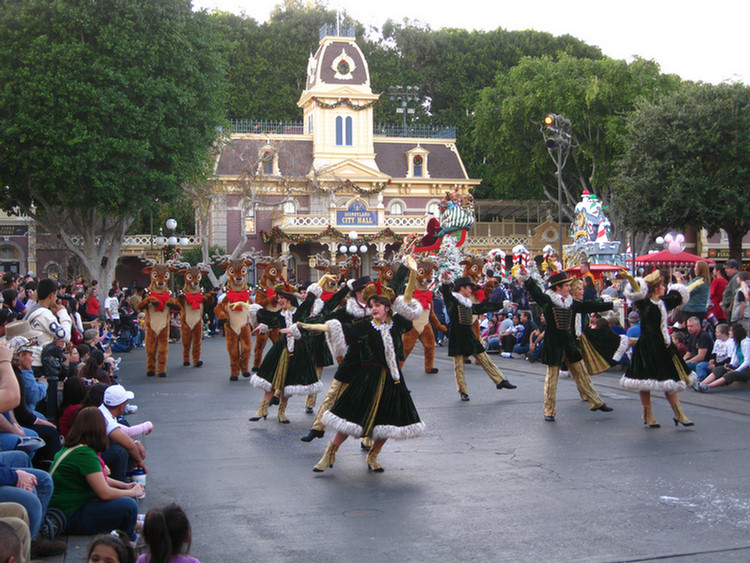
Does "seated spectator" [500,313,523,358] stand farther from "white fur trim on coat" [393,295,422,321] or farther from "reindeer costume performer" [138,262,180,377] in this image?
"white fur trim on coat" [393,295,422,321]

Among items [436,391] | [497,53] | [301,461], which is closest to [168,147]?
[436,391]

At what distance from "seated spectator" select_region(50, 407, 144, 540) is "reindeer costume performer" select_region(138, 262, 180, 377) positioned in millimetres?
10135

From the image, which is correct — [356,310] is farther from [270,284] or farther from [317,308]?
[270,284]

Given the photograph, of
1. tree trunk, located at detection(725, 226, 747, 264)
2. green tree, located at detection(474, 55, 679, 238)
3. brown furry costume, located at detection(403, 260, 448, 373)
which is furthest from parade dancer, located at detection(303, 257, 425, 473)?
green tree, located at detection(474, 55, 679, 238)

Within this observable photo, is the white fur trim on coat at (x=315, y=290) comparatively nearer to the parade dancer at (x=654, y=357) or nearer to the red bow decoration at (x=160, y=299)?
the parade dancer at (x=654, y=357)

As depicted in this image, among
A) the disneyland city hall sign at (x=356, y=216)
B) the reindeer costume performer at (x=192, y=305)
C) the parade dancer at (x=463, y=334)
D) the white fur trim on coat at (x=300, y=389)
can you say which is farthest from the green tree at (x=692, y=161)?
the white fur trim on coat at (x=300, y=389)

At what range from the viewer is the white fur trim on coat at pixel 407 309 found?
810 cm

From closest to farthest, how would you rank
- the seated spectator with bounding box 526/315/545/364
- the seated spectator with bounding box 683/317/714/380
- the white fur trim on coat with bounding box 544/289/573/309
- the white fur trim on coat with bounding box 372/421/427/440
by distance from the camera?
1. the white fur trim on coat with bounding box 372/421/427/440
2. the white fur trim on coat with bounding box 544/289/573/309
3. the seated spectator with bounding box 683/317/714/380
4. the seated spectator with bounding box 526/315/545/364

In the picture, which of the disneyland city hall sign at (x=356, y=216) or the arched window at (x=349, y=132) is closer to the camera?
the disneyland city hall sign at (x=356, y=216)

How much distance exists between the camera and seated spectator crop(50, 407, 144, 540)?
564cm

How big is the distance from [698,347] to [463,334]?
3.87 metres

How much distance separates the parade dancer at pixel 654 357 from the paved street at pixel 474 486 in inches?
14.5

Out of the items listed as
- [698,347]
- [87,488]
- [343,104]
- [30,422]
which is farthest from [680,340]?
[343,104]

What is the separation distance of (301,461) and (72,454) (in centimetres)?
310
